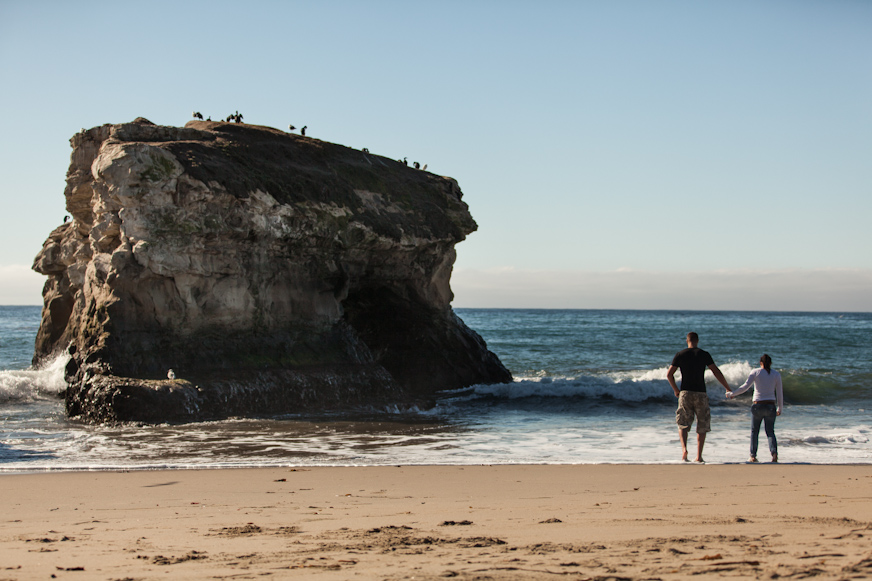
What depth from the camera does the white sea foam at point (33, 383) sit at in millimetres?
15016

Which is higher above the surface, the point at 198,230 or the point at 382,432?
the point at 198,230

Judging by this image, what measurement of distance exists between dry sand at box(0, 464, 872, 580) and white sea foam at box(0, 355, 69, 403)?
8692mm

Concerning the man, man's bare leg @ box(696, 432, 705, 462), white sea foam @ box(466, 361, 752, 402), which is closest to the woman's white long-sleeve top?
the man

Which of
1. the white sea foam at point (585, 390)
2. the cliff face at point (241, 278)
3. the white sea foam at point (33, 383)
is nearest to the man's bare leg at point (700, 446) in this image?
the cliff face at point (241, 278)

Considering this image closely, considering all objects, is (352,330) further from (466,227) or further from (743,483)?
(743,483)

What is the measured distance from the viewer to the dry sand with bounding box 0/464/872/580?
4.00 meters

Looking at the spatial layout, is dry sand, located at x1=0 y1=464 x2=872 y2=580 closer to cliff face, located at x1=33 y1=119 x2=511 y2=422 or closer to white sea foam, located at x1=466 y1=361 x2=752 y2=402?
cliff face, located at x1=33 y1=119 x2=511 y2=422

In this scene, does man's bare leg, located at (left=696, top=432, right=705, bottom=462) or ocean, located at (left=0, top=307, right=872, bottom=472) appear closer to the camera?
man's bare leg, located at (left=696, top=432, right=705, bottom=462)

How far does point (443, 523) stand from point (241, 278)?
30.4 feet

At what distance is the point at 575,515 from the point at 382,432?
20.2ft

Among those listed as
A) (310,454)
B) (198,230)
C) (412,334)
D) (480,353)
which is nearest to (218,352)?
(198,230)

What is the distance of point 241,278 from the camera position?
1348 cm

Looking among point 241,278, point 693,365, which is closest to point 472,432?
point 693,365

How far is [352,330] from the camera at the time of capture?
52.1 ft
